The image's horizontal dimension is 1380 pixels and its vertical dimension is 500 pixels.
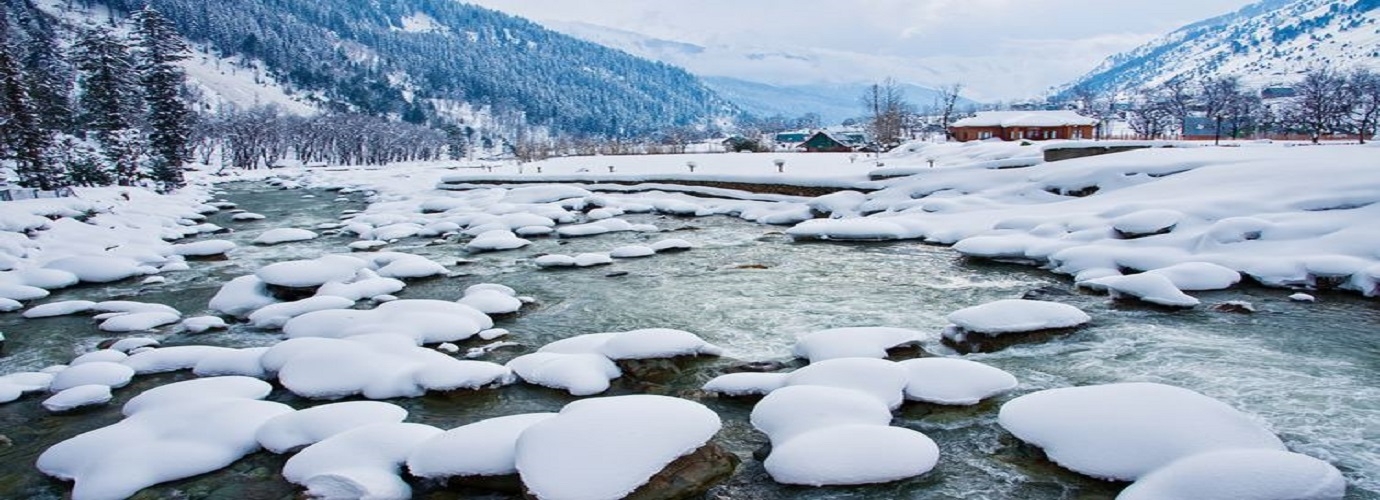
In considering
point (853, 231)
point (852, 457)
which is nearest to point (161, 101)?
point (853, 231)

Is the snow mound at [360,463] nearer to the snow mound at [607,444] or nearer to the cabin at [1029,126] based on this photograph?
the snow mound at [607,444]

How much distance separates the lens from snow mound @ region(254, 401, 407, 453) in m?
6.34

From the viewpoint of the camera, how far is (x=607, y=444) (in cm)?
544

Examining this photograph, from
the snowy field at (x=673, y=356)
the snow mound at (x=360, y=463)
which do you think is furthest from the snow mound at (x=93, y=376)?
the snow mound at (x=360, y=463)

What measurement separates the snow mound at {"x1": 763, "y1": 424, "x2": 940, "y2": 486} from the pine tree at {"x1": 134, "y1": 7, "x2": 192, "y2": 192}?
148 feet

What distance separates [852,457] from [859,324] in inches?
198

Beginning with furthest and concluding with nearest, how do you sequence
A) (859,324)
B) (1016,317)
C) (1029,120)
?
(1029,120), (859,324), (1016,317)

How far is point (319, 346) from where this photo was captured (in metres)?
8.38

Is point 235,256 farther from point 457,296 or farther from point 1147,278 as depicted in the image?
point 1147,278

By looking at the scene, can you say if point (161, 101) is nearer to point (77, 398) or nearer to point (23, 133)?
point (23, 133)

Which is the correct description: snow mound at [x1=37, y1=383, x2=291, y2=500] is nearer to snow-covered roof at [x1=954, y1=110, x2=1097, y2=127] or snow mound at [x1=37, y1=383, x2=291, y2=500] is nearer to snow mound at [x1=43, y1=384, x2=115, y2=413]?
snow mound at [x1=43, y1=384, x2=115, y2=413]

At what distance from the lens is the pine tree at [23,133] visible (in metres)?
29.9

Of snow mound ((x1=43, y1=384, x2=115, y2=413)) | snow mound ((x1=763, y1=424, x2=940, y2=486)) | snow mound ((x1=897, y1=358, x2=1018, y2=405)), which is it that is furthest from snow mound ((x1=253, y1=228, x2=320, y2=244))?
snow mound ((x1=763, y1=424, x2=940, y2=486))

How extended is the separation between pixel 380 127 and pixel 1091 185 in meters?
103
